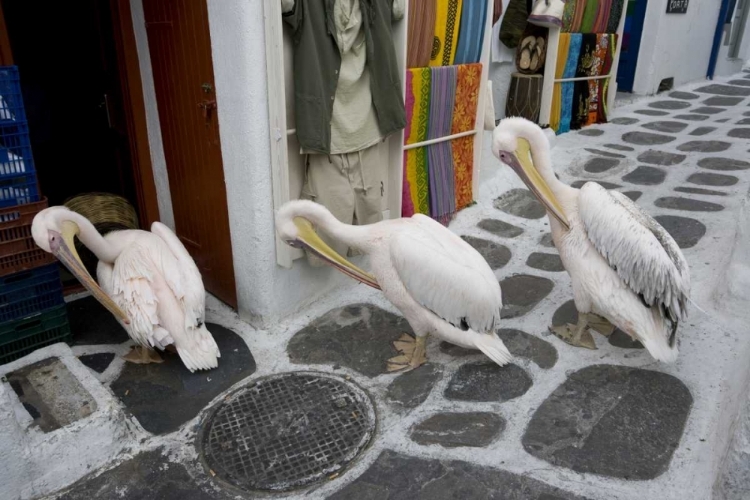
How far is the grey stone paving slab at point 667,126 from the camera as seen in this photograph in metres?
7.59

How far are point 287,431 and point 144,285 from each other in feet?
4.11

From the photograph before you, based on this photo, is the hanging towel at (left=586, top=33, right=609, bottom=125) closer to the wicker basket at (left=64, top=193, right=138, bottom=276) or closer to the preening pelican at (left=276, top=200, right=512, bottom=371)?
the preening pelican at (left=276, top=200, right=512, bottom=371)

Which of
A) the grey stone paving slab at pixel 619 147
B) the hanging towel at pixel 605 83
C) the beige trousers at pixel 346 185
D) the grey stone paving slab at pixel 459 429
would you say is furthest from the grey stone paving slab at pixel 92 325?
the hanging towel at pixel 605 83

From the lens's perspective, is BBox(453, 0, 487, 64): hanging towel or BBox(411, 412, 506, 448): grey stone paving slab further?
BBox(453, 0, 487, 64): hanging towel

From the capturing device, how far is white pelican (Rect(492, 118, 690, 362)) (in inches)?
121

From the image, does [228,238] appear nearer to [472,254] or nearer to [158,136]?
[158,136]

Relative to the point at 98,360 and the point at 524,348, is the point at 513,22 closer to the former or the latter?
the point at 524,348

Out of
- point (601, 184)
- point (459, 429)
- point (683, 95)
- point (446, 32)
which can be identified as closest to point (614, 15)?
point (683, 95)

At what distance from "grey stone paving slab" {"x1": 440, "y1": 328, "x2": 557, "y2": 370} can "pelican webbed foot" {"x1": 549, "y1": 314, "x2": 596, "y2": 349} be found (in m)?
0.13

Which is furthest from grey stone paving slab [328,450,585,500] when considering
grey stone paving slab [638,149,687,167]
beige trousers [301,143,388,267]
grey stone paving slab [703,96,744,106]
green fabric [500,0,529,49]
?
grey stone paving slab [703,96,744,106]

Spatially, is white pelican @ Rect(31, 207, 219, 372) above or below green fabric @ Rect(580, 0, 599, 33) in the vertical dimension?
below

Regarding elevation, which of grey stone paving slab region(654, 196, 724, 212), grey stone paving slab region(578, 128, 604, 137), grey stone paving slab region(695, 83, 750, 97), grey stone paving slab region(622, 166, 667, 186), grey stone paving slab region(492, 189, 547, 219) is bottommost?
grey stone paving slab region(492, 189, 547, 219)

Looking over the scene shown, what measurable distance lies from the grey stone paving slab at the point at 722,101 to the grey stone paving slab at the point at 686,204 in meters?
4.82

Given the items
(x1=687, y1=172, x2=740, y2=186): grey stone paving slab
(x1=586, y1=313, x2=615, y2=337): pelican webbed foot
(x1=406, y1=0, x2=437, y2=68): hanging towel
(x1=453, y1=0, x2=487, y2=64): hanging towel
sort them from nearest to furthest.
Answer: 1. (x1=586, y1=313, x2=615, y2=337): pelican webbed foot
2. (x1=406, y1=0, x2=437, y2=68): hanging towel
3. (x1=453, y1=0, x2=487, y2=64): hanging towel
4. (x1=687, y1=172, x2=740, y2=186): grey stone paving slab
